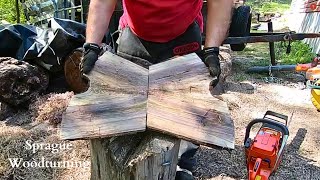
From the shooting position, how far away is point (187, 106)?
1715 mm

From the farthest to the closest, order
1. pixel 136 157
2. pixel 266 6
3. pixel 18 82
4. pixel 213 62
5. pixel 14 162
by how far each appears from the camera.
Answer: pixel 266 6 < pixel 18 82 < pixel 14 162 < pixel 213 62 < pixel 136 157

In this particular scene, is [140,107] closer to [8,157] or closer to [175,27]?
[175,27]

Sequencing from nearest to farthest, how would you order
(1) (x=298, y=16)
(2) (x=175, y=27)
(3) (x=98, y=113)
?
(3) (x=98, y=113) → (2) (x=175, y=27) → (1) (x=298, y=16)

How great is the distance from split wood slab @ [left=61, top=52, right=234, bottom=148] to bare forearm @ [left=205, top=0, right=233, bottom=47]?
0.57 feet

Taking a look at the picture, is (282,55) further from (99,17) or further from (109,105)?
(109,105)

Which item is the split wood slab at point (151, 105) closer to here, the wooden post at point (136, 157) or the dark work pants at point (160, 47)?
the wooden post at point (136, 157)

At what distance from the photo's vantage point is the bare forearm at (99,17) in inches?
90.0

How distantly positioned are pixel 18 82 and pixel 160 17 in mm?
2199

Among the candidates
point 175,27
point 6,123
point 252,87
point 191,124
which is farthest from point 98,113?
point 252,87

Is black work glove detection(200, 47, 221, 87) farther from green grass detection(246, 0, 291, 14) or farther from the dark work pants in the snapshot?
green grass detection(246, 0, 291, 14)

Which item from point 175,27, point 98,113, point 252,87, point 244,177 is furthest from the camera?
point 252,87

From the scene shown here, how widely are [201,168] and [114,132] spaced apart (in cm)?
175

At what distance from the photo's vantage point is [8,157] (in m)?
3.08

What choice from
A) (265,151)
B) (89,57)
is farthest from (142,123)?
(265,151)
